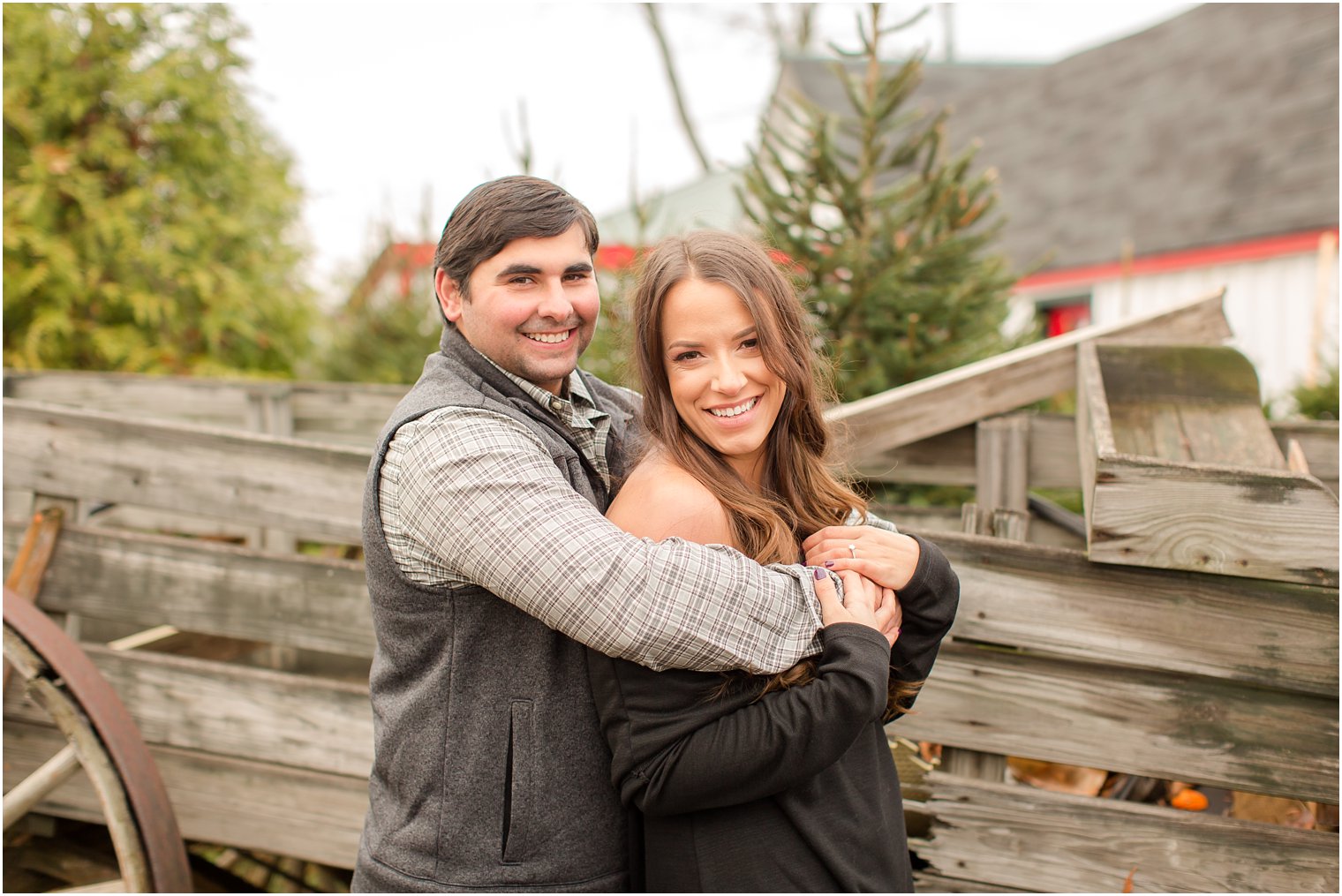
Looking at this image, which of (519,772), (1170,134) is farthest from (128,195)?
(1170,134)

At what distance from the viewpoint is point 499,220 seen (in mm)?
1856

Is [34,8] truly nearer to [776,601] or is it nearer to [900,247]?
[900,247]

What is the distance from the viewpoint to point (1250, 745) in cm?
203

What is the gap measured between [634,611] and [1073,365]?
185 cm

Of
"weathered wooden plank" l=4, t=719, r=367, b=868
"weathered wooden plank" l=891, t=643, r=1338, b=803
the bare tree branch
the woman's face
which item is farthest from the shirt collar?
the bare tree branch

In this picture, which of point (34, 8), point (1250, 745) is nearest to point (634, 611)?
point (1250, 745)

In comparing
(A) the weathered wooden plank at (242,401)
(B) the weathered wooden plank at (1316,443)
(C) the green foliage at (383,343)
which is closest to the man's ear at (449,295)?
(A) the weathered wooden plank at (242,401)

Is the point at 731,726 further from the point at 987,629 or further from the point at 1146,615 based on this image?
the point at 1146,615

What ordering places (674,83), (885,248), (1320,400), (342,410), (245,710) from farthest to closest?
(674,83) → (1320,400) → (342,410) → (885,248) → (245,710)

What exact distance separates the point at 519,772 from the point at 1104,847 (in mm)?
1364

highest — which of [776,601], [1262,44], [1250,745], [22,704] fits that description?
[1262,44]

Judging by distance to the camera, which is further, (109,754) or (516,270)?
(109,754)

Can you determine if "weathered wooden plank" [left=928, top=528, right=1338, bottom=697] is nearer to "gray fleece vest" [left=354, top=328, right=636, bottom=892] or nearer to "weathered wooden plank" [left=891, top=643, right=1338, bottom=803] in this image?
"weathered wooden plank" [left=891, top=643, right=1338, bottom=803]

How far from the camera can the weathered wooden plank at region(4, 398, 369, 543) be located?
8.73 ft
